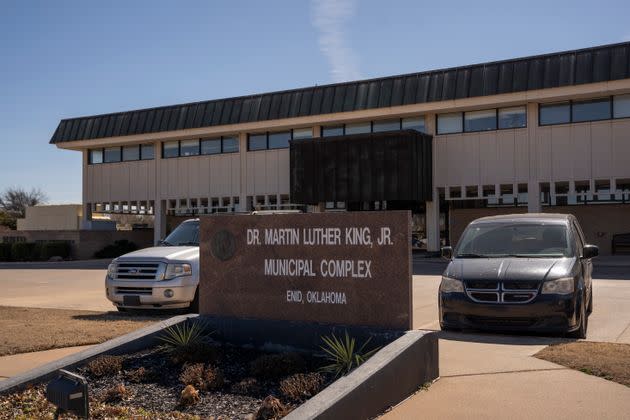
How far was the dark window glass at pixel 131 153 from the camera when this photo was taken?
3822cm

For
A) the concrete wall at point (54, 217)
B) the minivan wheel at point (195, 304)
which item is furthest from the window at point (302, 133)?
the minivan wheel at point (195, 304)

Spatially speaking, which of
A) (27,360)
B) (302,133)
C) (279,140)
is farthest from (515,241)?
(279,140)

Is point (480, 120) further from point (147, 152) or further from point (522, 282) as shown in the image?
point (522, 282)

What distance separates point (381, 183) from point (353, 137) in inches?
93.9

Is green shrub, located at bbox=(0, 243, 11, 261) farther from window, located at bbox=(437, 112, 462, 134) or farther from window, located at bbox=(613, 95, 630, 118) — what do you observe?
window, located at bbox=(613, 95, 630, 118)

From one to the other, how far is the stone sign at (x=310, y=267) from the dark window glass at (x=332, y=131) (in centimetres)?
2501

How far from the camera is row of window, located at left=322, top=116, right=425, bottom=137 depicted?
30.3 m

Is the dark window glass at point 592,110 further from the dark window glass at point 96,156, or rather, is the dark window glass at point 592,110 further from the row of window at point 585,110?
the dark window glass at point 96,156

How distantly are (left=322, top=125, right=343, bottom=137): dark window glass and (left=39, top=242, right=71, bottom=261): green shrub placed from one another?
15.0 m

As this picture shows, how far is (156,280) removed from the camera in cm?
1166

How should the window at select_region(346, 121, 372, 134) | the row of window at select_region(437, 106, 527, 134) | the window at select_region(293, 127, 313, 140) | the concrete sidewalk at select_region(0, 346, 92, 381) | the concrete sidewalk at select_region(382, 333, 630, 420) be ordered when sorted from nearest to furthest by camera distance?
1. the concrete sidewalk at select_region(382, 333, 630, 420)
2. the concrete sidewalk at select_region(0, 346, 92, 381)
3. the row of window at select_region(437, 106, 527, 134)
4. the window at select_region(346, 121, 372, 134)
5. the window at select_region(293, 127, 313, 140)

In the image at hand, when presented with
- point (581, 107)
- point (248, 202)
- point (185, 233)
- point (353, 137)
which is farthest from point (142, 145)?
point (185, 233)

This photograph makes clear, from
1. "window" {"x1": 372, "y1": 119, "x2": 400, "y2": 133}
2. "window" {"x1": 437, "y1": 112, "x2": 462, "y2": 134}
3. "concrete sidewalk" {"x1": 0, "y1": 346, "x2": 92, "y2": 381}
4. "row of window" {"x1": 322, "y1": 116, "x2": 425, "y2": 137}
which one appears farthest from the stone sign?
"window" {"x1": 372, "y1": 119, "x2": 400, "y2": 133}

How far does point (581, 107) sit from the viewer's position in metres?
27.0
